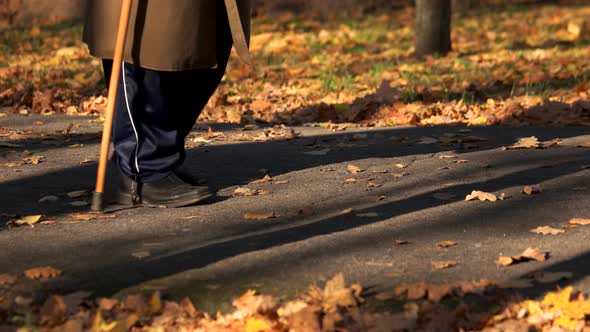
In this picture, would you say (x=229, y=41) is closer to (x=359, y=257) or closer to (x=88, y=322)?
(x=359, y=257)

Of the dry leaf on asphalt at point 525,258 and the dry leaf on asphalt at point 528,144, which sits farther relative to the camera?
Answer: the dry leaf on asphalt at point 528,144

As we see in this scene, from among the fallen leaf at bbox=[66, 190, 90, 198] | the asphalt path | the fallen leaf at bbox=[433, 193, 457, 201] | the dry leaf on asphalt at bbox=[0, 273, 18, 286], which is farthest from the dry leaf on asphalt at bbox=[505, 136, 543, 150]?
the dry leaf on asphalt at bbox=[0, 273, 18, 286]

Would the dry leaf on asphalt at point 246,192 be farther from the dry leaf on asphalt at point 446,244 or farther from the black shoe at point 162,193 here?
the dry leaf on asphalt at point 446,244

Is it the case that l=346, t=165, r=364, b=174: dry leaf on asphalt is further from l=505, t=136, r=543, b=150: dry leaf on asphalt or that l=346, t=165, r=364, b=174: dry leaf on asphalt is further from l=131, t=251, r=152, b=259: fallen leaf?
l=131, t=251, r=152, b=259: fallen leaf

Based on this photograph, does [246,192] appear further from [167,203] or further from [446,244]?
[446,244]

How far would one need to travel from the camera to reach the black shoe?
16.9ft

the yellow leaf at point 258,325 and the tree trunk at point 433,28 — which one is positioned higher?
the yellow leaf at point 258,325

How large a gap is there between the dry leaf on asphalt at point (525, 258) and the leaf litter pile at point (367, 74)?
4.10m

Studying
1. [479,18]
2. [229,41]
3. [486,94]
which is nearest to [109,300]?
[229,41]

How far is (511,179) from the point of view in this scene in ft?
18.8

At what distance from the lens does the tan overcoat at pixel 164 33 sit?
16.5ft

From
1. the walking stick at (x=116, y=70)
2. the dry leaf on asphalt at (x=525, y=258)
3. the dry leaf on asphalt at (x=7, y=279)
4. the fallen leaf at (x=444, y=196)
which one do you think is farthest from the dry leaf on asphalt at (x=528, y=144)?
the dry leaf on asphalt at (x=7, y=279)

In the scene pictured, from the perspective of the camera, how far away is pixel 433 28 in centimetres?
1253

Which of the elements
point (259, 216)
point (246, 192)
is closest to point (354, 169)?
point (246, 192)
